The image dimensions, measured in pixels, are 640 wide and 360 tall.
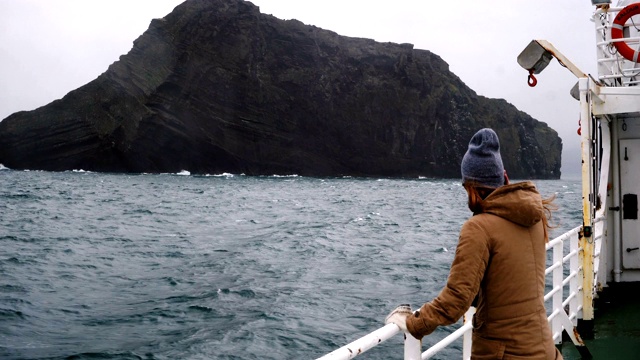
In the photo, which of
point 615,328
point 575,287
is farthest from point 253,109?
point 575,287

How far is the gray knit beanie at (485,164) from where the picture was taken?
2.40m

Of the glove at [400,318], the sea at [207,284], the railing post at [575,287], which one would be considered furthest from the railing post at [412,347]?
the railing post at [575,287]

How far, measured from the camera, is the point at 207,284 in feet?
41.9

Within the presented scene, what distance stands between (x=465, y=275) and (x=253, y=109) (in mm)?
104756

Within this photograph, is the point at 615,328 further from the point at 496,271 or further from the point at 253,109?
the point at 253,109

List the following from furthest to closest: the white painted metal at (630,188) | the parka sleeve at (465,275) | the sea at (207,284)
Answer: the sea at (207,284) → the white painted metal at (630,188) → the parka sleeve at (465,275)

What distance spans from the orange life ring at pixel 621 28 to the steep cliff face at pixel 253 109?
305 feet

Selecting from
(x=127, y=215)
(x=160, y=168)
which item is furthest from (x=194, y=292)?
(x=160, y=168)

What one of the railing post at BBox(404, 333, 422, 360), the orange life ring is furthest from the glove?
the orange life ring

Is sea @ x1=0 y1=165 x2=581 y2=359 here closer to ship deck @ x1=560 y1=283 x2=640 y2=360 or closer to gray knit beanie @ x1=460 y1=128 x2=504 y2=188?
gray knit beanie @ x1=460 y1=128 x2=504 y2=188

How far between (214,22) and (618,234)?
10542cm

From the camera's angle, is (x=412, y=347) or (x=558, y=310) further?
(x=558, y=310)

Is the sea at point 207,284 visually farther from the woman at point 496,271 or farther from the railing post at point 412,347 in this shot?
the railing post at point 412,347

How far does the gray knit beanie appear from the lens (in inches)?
94.3
